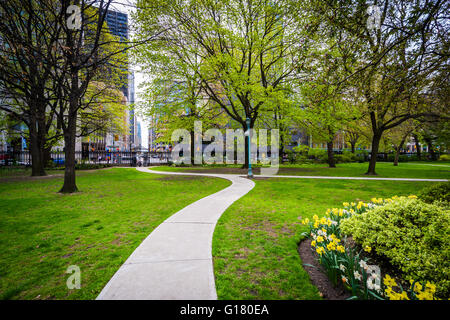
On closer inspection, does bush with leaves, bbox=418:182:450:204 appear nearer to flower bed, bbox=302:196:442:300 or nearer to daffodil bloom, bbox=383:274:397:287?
flower bed, bbox=302:196:442:300

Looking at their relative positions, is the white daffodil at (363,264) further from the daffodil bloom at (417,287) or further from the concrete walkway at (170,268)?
the concrete walkway at (170,268)

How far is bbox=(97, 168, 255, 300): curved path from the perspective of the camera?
2412mm

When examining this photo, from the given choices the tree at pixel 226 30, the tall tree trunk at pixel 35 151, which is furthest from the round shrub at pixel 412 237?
the tall tree trunk at pixel 35 151

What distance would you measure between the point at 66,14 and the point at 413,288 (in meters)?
13.6

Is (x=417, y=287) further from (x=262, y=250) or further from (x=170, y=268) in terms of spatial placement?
(x=170, y=268)

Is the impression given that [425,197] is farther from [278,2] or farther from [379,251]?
[278,2]

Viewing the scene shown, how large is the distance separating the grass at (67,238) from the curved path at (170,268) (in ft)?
0.83

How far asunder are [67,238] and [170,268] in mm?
2881

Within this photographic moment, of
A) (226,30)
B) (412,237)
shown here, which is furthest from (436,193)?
(226,30)

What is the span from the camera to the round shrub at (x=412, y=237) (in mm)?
2418

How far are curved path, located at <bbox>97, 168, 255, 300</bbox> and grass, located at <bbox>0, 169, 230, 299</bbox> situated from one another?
0.25 metres

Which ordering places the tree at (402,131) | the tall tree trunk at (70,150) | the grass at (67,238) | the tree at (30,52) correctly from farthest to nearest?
the tree at (402,131) < the tall tree trunk at (70,150) < the tree at (30,52) < the grass at (67,238)
